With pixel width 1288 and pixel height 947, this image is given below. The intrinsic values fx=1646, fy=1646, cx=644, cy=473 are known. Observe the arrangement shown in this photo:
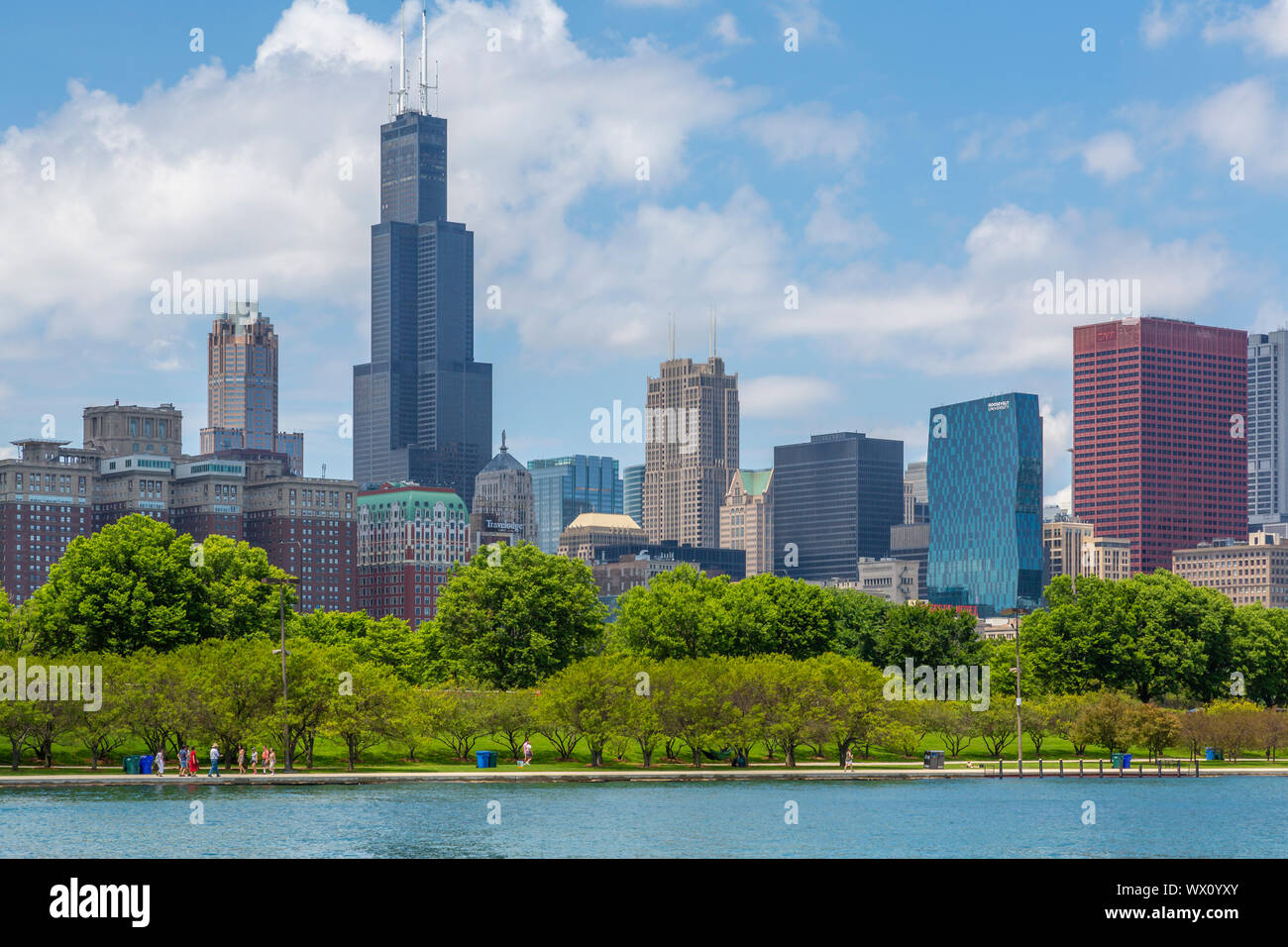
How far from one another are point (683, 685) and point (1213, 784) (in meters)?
30.7

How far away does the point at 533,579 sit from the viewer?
12244cm

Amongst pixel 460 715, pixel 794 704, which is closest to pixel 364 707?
pixel 460 715

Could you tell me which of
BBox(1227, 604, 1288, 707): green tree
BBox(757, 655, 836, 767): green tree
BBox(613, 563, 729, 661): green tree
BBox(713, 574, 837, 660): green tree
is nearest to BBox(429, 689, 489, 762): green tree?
BBox(613, 563, 729, 661): green tree

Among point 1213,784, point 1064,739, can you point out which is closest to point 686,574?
point 1064,739

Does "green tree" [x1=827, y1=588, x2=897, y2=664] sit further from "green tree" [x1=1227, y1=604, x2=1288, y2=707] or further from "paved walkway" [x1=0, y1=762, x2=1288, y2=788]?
"paved walkway" [x1=0, y1=762, x2=1288, y2=788]

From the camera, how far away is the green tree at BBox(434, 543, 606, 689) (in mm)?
120188

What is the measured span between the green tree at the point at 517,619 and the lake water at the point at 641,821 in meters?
33.9

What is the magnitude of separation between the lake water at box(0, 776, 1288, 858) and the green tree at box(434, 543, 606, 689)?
33.9m

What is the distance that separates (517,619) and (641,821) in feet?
191

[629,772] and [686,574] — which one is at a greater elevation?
[686,574]

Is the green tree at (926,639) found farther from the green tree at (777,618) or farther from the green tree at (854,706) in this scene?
the green tree at (854,706)

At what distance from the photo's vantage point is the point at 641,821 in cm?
6400

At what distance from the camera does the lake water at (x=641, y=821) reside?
5478 centimetres
